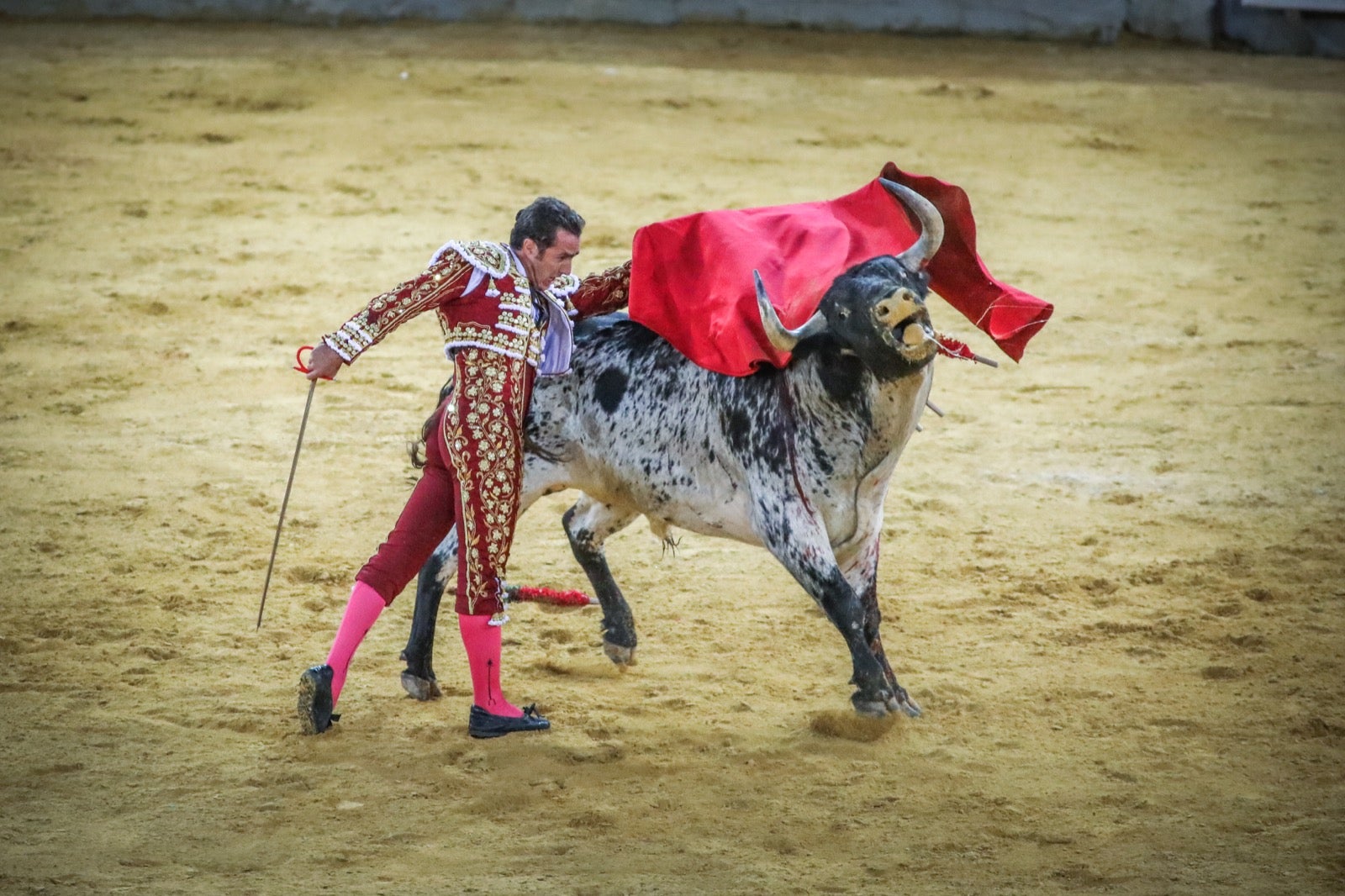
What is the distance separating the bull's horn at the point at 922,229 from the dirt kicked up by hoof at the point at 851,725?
4.72 feet

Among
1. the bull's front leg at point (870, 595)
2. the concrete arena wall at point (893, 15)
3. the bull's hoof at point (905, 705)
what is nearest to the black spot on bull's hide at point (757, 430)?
the bull's front leg at point (870, 595)

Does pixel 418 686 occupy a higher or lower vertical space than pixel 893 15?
lower

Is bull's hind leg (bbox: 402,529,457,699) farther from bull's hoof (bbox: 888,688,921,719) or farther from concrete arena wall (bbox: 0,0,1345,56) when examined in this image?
concrete arena wall (bbox: 0,0,1345,56)

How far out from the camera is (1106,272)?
10320mm

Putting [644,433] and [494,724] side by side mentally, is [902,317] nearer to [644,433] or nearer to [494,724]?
[644,433]

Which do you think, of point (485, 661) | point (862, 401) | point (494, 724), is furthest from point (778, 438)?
point (494, 724)

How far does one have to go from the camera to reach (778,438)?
5172mm

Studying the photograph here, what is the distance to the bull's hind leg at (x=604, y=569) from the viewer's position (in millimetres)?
5805

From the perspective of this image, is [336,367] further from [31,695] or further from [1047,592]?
[1047,592]

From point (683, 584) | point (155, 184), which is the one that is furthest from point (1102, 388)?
point (155, 184)

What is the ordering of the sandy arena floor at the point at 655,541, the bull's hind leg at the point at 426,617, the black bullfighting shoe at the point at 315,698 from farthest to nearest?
1. the bull's hind leg at the point at 426,617
2. the black bullfighting shoe at the point at 315,698
3. the sandy arena floor at the point at 655,541

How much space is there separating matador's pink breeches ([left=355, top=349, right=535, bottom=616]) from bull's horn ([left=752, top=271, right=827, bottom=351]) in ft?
2.46

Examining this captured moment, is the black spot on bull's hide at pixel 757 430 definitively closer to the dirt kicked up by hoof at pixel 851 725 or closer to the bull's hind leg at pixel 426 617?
the dirt kicked up by hoof at pixel 851 725

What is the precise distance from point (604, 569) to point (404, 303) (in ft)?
4.66
